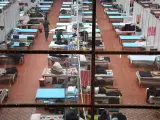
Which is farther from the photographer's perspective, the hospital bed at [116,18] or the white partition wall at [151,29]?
the hospital bed at [116,18]

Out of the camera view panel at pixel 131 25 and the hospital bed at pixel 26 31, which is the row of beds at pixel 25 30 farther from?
the camera view panel at pixel 131 25

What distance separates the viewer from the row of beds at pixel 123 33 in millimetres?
9500

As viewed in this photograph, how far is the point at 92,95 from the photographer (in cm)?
199

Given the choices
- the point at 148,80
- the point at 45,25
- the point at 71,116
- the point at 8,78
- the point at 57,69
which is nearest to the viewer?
the point at 71,116

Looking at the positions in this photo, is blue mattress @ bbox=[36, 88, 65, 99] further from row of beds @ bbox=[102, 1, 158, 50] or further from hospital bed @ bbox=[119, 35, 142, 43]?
hospital bed @ bbox=[119, 35, 142, 43]

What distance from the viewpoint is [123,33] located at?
11898 millimetres

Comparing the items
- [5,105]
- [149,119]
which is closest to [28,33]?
[149,119]

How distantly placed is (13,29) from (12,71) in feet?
15.4

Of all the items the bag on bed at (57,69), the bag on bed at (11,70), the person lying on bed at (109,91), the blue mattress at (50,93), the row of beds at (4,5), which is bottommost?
the person lying on bed at (109,91)

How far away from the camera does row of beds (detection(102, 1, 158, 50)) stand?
9500 millimetres

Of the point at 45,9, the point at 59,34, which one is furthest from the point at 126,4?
the point at 59,34

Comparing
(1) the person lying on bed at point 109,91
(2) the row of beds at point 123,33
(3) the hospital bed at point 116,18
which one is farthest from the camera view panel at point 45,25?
(1) the person lying on bed at point 109,91

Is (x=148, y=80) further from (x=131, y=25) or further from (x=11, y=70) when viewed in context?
(x=131, y=25)

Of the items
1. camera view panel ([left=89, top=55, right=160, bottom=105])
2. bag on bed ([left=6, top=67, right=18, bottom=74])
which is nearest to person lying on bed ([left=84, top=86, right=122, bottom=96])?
camera view panel ([left=89, top=55, right=160, bottom=105])
